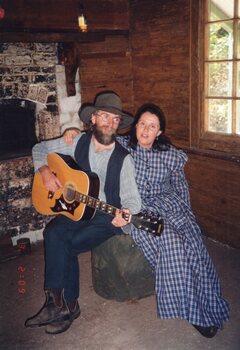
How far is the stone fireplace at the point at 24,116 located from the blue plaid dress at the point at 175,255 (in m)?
1.63

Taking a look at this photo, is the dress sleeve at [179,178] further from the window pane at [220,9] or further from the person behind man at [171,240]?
the window pane at [220,9]

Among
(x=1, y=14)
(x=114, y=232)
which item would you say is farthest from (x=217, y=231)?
(x=1, y=14)

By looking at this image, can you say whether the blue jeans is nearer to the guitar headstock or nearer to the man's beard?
the guitar headstock

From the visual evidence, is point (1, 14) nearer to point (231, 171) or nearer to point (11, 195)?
point (11, 195)

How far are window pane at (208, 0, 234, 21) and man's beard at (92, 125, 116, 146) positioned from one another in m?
1.91

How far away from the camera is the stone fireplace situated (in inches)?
177

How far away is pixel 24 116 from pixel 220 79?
2.44m

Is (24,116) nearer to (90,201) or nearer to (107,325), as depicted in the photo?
(90,201)

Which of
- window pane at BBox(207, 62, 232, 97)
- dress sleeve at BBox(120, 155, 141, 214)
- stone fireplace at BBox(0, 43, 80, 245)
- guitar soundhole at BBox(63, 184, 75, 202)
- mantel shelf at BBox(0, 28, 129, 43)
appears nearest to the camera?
dress sleeve at BBox(120, 155, 141, 214)

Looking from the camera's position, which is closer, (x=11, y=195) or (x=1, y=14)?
(x=1, y=14)

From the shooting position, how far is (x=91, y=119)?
3855 mm

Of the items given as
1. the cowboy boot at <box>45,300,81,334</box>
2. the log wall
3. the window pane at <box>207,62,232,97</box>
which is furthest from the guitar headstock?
the window pane at <box>207,62,232,97</box>

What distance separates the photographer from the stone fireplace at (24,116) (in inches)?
177

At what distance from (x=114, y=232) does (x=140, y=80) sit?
8.78 ft
